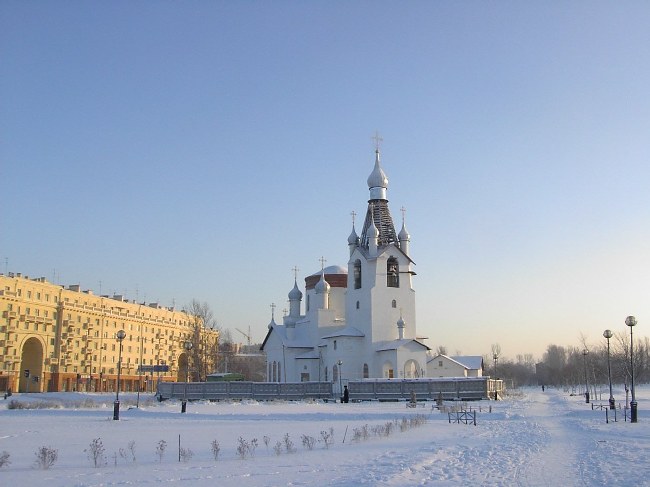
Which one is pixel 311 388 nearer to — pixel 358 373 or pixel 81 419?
pixel 358 373

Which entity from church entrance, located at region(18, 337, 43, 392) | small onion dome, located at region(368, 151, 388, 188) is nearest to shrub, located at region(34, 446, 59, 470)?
small onion dome, located at region(368, 151, 388, 188)

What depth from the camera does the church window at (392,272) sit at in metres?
61.5

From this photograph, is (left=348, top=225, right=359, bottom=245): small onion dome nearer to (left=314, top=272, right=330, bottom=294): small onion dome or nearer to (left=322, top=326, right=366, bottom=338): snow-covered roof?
(left=314, top=272, right=330, bottom=294): small onion dome

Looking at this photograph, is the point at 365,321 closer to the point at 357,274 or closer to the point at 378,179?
the point at 357,274

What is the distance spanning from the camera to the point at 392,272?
61.8 m

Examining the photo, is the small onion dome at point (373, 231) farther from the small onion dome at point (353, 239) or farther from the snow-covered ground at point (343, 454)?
the snow-covered ground at point (343, 454)

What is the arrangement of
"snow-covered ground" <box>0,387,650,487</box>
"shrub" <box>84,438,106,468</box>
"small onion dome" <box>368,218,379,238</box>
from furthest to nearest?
"small onion dome" <box>368,218,379,238</box>
"shrub" <box>84,438,106,468</box>
"snow-covered ground" <box>0,387,650,487</box>

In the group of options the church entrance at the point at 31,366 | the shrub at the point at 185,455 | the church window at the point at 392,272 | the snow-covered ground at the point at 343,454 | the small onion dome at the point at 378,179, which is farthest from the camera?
the church entrance at the point at 31,366

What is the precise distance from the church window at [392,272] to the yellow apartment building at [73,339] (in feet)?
71.2

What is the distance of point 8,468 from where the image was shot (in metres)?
14.5

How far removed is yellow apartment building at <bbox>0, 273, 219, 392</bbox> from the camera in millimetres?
75562

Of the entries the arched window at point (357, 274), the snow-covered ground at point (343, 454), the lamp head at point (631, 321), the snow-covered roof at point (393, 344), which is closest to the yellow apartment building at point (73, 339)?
the arched window at point (357, 274)

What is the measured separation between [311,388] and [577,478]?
4205 centimetres

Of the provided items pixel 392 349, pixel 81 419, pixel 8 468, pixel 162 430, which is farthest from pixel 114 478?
pixel 392 349
